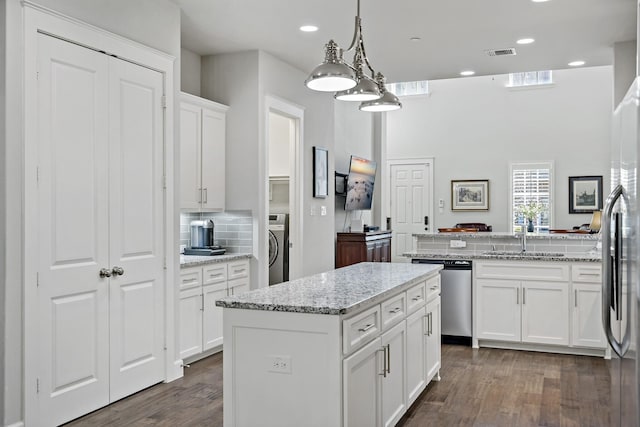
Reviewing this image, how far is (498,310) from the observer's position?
5250mm

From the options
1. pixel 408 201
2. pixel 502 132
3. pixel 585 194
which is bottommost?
pixel 408 201

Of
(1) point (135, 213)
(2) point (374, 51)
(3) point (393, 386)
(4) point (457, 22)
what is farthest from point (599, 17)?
(1) point (135, 213)

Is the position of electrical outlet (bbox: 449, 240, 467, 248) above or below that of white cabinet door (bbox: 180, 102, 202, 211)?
below

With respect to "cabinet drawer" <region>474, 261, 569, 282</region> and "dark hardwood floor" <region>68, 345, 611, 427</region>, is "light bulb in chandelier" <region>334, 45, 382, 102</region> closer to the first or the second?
"dark hardwood floor" <region>68, 345, 611, 427</region>

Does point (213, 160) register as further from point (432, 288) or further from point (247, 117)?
point (432, 288)

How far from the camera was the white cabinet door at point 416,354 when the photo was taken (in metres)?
3.40

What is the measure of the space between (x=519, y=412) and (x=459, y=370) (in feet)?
3.23

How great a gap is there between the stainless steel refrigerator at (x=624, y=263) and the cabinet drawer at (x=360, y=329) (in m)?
1.02

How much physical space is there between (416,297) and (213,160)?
8.59ft

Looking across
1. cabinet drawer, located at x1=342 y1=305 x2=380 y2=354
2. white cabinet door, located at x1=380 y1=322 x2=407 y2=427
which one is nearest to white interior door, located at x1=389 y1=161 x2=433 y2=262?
white cabinet door, located at x1=380 y1=322 x2=407 y2=427

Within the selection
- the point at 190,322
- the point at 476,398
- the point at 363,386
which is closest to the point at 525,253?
the point at 476,398

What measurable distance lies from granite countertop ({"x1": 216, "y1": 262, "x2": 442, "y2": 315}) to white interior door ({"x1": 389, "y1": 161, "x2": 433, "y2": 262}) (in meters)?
7.56

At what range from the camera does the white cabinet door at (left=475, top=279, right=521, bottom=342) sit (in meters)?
5.20

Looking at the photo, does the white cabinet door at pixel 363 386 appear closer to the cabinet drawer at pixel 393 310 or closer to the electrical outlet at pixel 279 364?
the cabinet drawer at pixel 393 310
